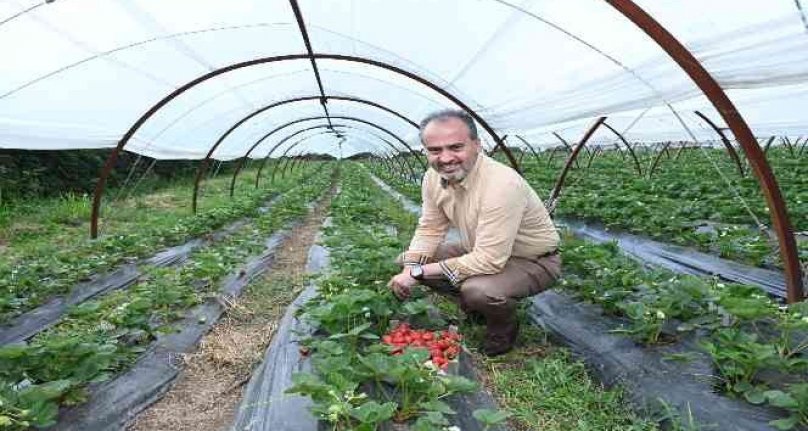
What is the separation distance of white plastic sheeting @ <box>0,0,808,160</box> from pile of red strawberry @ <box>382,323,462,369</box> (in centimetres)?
223

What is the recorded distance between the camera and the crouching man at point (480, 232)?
3.35 m

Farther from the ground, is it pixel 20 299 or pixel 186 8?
pixel 186 8

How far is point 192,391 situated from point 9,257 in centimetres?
538

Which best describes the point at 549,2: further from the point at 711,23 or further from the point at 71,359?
the point at 71,359

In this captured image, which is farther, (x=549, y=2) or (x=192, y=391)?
(x=549, y=2)

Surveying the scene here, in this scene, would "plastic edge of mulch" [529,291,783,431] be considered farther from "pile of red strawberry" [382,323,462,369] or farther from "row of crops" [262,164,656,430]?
"pile of red strawberry" [382,323,462,369]

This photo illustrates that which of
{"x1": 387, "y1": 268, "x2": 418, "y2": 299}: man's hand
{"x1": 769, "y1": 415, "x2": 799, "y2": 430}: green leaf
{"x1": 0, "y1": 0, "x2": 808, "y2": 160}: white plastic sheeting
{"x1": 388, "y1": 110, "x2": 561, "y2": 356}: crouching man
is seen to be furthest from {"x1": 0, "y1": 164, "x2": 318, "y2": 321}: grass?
{"x1": 769, "y1": 415, "x2": 799, "y2": 430}: green leaf

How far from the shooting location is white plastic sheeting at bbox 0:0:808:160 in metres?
3.45

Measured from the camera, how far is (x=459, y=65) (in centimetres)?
593

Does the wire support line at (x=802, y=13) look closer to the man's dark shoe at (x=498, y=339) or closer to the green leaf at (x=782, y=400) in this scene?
the green leaf at (x=782, y=400)

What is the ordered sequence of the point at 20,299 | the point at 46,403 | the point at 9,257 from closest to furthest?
the point at 46,403, the point at 20,299, the point at 9,257

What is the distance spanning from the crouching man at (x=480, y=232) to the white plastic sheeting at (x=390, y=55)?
4.33 ft

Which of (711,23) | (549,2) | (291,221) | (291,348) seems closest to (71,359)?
(291,348)

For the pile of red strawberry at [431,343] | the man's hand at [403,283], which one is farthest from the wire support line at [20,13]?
the pile of red strawberry at [431,343]
